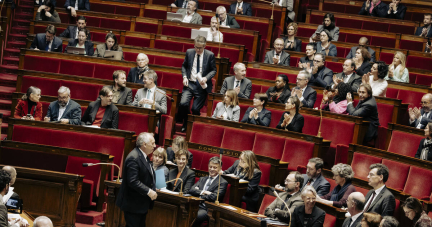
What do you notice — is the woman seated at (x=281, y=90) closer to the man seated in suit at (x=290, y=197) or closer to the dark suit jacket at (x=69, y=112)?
the man seated in suit at (x=290, y=197)

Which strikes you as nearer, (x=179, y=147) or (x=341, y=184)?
(x=341, y=184)

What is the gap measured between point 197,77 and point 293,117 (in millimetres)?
589

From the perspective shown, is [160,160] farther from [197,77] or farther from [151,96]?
[197,77]

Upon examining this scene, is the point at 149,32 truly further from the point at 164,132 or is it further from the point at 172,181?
the point at 172,181

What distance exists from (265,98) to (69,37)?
4.67ft

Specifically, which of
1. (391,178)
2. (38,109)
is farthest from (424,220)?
(38,109)

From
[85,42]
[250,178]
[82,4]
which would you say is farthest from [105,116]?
[82,4]

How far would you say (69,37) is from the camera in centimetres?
340

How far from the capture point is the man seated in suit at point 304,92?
8.69 feet

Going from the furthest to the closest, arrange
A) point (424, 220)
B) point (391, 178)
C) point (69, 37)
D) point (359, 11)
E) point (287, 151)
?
point (359, 11), point (69, 37), point (287, 151), point (391, 178), point (424, 220)

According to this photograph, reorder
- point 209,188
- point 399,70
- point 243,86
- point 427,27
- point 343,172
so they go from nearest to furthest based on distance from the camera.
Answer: point 343,172
point 209,188
point 243,86
point 399,70
point 427,27

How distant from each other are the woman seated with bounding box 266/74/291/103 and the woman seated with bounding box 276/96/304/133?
21 centimetres

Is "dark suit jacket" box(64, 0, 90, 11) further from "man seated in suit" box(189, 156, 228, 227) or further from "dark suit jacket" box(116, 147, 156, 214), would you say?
"dark suit jacket" box(116, 147, 156, 214)

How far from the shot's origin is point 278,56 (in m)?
3.14
